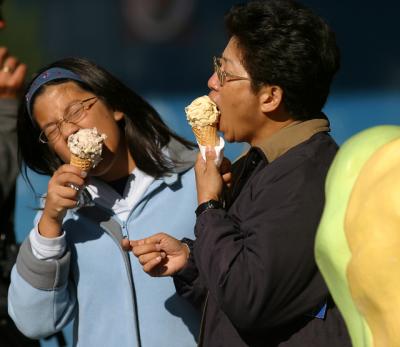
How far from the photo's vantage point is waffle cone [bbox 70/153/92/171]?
2.59m

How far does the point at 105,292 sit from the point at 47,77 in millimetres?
680

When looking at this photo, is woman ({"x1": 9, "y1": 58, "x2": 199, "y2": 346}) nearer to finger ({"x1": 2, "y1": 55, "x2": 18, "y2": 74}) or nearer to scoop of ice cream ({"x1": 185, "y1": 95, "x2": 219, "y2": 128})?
scoop of ice cream ({"x1": 185, "y1": 95, "x2": 219, "y2": 128})

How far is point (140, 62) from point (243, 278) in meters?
2.85

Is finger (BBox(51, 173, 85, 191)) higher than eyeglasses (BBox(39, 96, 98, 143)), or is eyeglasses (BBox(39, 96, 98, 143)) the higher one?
eyeglasses (BBox(39, 96, 98, 143))

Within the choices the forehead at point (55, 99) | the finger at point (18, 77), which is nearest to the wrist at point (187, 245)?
the forehead at point (55, 99)

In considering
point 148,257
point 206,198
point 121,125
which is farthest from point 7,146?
point 206,198

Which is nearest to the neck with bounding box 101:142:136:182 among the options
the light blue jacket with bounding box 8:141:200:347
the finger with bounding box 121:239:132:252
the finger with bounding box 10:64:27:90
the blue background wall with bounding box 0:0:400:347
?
the light blue jacket with bounding box 8:141:200:347

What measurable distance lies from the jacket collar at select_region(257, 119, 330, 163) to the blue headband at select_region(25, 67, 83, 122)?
2.40ft

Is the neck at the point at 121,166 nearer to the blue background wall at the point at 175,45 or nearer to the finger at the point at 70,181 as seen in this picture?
the finger at the point at 70,181

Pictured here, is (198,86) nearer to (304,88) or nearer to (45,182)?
(45,182)

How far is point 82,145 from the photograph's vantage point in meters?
2.55

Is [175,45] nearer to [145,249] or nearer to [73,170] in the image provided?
[73,170]

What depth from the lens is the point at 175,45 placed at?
4.82m

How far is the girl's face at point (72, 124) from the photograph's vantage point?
8.96ft
